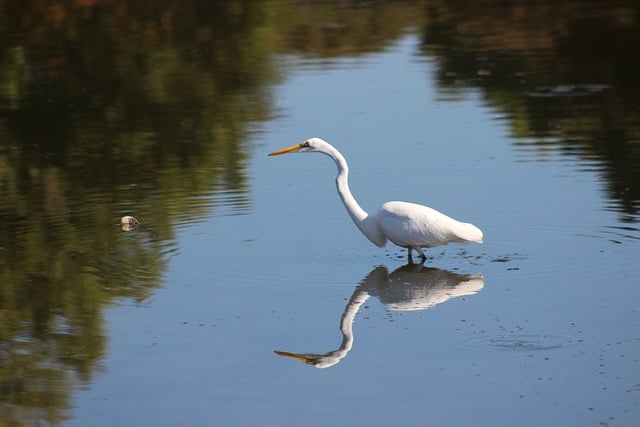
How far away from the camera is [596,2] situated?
108 ft

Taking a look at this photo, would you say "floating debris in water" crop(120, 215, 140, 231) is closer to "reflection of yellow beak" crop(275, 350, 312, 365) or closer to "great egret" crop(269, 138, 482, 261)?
"great egret" crop(269, 138, 482, 261)

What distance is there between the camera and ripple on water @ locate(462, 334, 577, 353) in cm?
891

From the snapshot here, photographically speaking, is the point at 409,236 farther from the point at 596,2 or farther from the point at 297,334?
the point at 596,2

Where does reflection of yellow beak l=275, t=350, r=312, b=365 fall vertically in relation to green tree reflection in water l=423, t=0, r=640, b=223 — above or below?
above

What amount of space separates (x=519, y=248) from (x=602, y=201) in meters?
1.93

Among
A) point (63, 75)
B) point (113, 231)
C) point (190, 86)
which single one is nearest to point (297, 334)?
point (113, 231)

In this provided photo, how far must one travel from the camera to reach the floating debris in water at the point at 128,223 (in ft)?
42.2

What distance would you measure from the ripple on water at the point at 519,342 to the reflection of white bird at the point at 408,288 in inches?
36.6

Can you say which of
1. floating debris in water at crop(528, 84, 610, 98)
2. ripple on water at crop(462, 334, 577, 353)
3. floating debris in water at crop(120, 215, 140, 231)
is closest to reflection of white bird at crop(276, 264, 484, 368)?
ripple on water at crop(462, 334, 577, 353)

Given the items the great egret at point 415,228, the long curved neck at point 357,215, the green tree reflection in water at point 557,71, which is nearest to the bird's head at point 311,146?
the long curved neck at point 357,215

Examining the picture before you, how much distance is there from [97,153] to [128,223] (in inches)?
181

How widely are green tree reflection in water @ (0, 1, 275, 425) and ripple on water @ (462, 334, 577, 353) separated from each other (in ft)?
8.68

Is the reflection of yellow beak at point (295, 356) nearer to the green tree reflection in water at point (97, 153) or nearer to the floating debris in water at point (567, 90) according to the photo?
the green tree reflection in water at point (97, 153)

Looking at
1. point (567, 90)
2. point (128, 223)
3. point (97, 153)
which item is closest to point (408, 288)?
point (128, 223)
